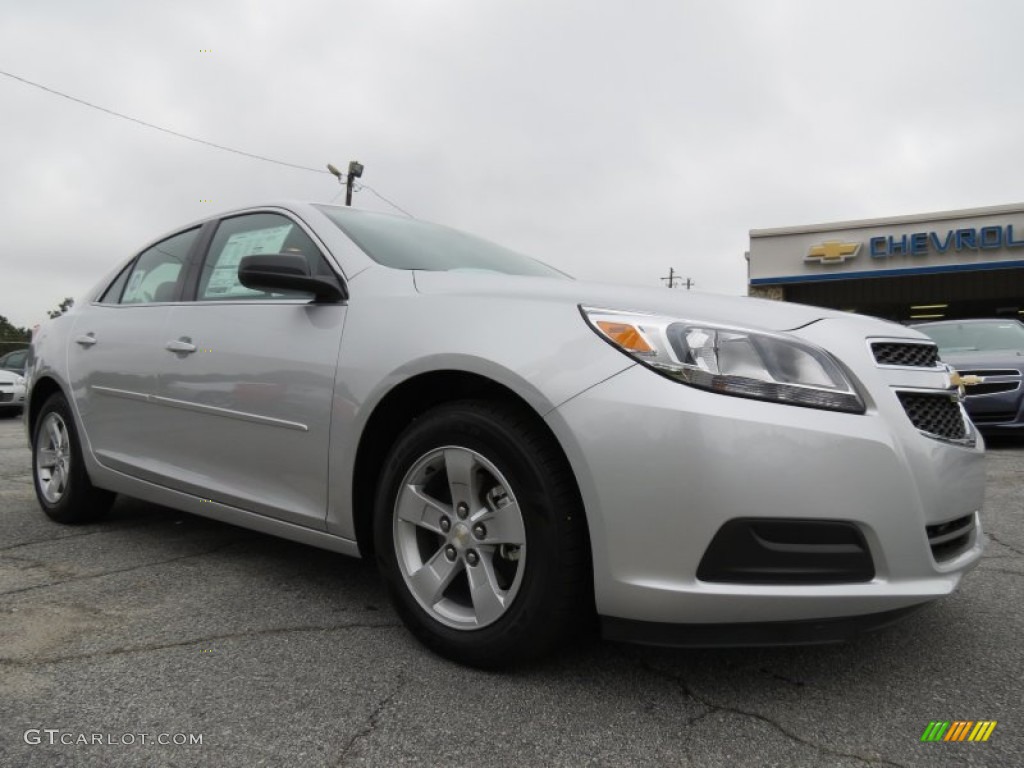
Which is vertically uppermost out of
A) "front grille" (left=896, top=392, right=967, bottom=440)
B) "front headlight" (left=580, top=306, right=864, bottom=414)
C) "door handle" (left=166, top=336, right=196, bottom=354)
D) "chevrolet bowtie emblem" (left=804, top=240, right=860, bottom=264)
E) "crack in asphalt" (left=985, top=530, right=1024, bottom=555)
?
"chevrolet bowtie emblem" (left=804, top=240, right=860, bottom=264)

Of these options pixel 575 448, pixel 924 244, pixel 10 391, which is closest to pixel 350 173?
pixel 10 391

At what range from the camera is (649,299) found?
201 cm

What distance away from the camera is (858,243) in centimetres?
1992

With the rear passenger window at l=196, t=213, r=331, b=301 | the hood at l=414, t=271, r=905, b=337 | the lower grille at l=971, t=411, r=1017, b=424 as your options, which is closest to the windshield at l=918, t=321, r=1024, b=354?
the lower grille at l=971, t=411, r=1017, b=424

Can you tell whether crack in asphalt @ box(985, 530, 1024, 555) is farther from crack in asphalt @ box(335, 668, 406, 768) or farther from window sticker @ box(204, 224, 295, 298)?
window sticker @ box(204, 224, 295, 298)

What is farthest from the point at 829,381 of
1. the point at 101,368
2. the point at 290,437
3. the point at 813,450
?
the point at 101,368

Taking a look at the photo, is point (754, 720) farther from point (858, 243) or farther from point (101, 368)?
point (858, 243)

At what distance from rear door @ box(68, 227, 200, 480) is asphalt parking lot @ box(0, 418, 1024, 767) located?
690 mm

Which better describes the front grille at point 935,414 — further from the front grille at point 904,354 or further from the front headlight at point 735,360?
the front headlight at point 735,360

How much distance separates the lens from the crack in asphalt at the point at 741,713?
1.59 m

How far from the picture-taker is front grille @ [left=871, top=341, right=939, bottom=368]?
1.95 m

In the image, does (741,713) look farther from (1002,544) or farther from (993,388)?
(993,388)

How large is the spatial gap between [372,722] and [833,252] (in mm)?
20956

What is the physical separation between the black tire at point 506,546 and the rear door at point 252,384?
40cm
